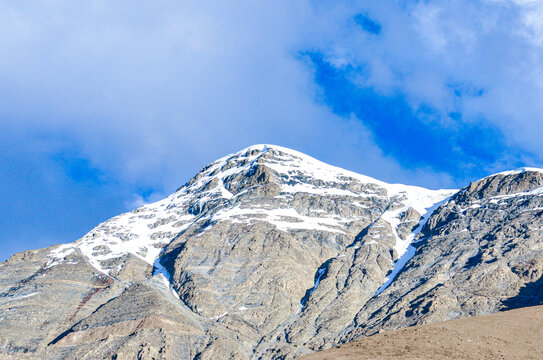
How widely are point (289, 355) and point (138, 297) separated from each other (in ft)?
134

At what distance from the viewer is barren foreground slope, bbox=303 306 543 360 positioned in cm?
4412

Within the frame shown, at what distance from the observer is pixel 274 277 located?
14600 centimetres

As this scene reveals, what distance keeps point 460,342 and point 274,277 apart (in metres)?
102

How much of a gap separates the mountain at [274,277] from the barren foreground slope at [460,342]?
66885 millimetres

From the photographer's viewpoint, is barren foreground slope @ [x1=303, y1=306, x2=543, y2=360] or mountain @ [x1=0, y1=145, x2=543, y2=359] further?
mountain @ [x1=0, y1=145, x2=543, y2=359]

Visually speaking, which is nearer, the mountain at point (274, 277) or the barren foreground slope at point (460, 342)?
the barren foreground slope at point (460, 342)

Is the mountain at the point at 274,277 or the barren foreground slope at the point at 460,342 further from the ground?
the mountain at the point at 274,277

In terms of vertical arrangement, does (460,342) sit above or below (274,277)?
below

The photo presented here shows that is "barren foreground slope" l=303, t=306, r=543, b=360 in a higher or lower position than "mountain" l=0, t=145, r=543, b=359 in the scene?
lower

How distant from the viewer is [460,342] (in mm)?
45938

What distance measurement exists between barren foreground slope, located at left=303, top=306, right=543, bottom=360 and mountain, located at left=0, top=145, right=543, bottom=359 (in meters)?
66.9

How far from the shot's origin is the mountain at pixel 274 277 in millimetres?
117375

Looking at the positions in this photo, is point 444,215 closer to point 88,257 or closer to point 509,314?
point 88,257

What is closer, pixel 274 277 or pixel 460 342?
pixel 460 342
